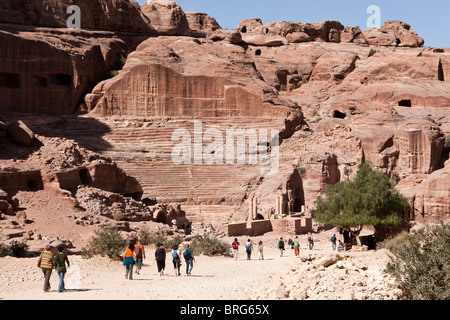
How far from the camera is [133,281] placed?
15719 mm

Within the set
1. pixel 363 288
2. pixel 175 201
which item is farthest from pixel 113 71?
pixel 363 288

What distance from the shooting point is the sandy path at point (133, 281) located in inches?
518

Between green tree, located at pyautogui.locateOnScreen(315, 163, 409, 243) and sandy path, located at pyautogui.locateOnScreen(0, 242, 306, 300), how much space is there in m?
8.93

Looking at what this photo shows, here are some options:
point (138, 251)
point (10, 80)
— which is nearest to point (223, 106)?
point (10, 80)

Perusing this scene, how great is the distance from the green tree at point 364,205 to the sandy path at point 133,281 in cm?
893

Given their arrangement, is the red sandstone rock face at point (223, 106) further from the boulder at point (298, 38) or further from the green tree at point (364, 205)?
the boulder at point (298, 38)

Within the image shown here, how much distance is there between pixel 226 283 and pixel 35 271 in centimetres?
551

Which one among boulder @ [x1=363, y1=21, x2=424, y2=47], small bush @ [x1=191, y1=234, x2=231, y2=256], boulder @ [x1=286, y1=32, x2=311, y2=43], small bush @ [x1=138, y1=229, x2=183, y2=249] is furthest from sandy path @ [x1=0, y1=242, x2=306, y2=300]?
boulder @ [x1=363, y1=21, x2=424, y2=47]

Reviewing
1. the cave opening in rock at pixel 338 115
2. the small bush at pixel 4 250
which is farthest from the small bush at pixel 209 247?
the cave opening in rock at pixel 338 115

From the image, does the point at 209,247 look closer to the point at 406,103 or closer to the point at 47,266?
the point at 47,266

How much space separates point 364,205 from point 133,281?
1588 cm

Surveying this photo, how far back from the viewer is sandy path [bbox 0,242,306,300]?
13156 mm

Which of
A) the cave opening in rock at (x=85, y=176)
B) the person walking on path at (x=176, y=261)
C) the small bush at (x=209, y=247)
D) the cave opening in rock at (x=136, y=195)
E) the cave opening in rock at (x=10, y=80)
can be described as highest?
the cave opening in rock at (x=10, y=80)

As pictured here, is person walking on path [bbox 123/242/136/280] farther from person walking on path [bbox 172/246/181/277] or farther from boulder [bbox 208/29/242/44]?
boulder [bbox 208/29/242/44]
